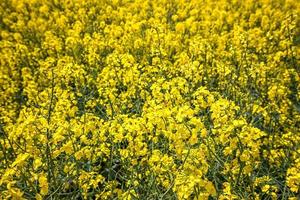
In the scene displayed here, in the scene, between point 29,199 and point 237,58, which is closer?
point 29,199

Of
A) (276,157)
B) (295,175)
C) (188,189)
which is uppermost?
(188,189)

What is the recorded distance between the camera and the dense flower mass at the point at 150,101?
3.09m

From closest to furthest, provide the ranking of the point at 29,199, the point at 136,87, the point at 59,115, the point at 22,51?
the point at 29,199 < the point at 59,115 < the point at 136,87 < the point at 22,51

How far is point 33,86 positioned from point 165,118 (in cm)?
234

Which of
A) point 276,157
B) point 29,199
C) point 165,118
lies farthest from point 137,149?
point 276,157

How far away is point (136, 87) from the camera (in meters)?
4.86

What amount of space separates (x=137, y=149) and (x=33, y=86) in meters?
2.24

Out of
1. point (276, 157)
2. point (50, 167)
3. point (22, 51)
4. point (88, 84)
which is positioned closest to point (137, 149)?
point (50, 167)

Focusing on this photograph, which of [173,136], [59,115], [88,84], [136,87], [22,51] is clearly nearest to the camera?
[173,136]

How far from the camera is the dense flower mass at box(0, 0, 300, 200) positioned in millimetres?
3092

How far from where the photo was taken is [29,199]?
11.6 ft

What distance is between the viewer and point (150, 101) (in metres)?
3.88

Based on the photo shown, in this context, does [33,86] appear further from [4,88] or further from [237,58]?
[237,58]

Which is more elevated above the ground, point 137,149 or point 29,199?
point 137,149
